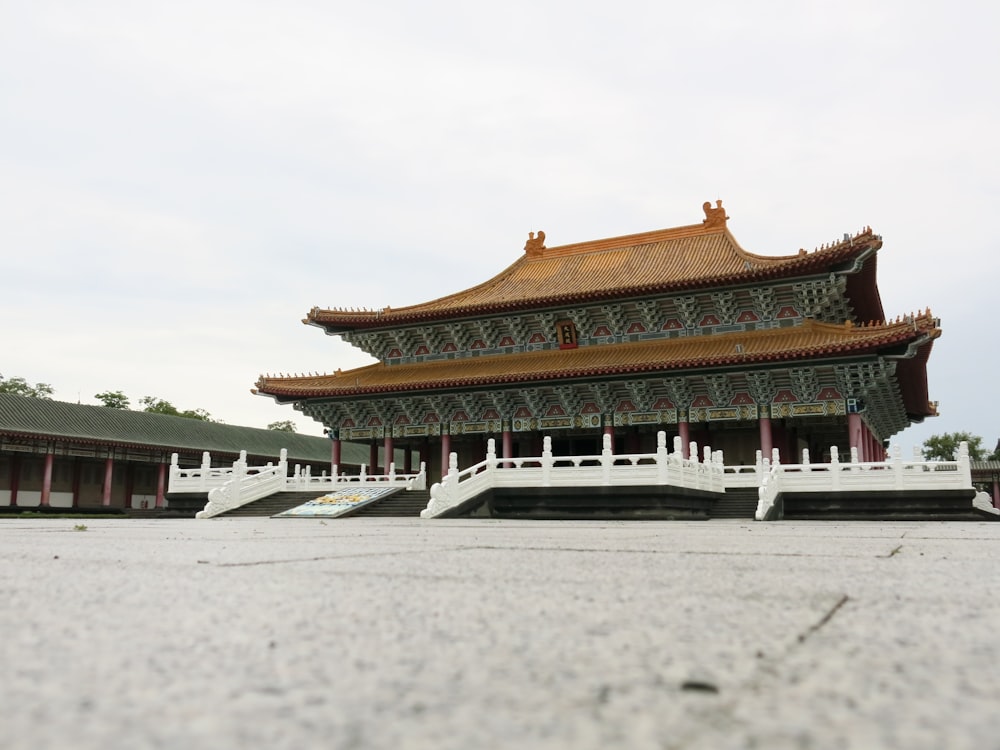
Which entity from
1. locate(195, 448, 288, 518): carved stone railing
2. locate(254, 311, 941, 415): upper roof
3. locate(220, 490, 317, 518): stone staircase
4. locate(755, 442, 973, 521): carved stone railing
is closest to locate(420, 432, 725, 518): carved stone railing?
locate(755, 442, 973, 521): carved stone railing

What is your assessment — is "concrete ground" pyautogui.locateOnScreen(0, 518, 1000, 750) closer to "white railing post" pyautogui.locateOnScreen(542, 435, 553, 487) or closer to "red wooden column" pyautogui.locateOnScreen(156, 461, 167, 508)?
"white railing post" pyautogui.locateOnScreen(542, 435, 553, 487)

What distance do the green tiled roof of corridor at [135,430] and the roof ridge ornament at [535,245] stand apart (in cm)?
1581

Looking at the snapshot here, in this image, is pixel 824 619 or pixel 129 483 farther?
pixel 129 483

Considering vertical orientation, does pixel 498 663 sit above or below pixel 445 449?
below

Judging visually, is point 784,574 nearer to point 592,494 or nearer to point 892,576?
point 892,576

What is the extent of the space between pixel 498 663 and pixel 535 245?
94.2ft

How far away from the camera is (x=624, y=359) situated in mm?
22859

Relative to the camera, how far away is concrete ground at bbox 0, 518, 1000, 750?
0.90m

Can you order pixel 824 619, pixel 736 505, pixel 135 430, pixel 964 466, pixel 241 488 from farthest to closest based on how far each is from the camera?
pixel 135 430
pixel 241 488
pixel 736 505
pixel 964 466
pixel 824 619

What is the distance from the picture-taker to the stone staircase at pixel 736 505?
665 inches

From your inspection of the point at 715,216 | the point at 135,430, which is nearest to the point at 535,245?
the point at 715,216

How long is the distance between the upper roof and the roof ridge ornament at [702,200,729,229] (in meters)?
5.50

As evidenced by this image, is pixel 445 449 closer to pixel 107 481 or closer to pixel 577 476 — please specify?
pixel 577 476

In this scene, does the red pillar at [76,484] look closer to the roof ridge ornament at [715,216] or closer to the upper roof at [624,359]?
the upper roof at [624,359]
